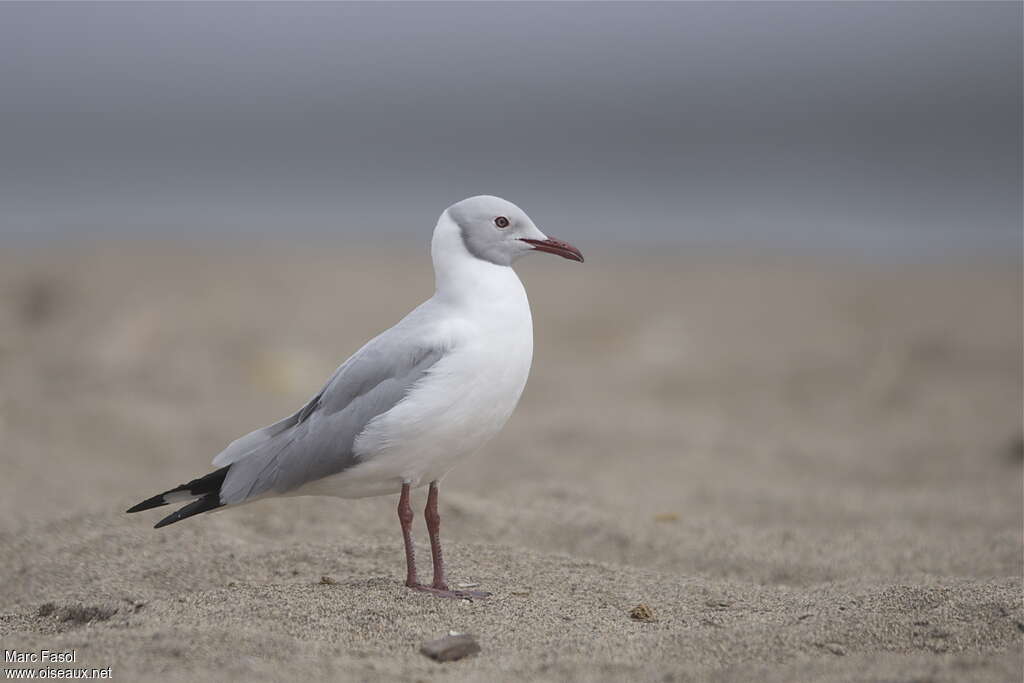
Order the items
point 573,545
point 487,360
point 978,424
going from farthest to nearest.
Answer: point 978,424 → point 573,545 → point 487,360

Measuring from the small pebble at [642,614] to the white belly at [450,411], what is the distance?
0.76 meters

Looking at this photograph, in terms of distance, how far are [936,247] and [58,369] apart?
13.6 metres

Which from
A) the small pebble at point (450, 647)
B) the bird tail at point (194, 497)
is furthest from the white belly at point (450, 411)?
the small pebble at point (450, 647)

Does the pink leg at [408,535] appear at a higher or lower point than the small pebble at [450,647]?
higher

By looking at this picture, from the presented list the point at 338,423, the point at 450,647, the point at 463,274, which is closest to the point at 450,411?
the point at 338,423

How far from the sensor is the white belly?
3701 mm

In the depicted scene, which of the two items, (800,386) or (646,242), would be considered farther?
(646,242)

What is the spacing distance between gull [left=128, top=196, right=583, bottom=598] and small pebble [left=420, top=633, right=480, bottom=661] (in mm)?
534

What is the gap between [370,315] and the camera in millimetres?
11289

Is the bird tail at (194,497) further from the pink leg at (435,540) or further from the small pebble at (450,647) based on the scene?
the small pebble at (450,647)

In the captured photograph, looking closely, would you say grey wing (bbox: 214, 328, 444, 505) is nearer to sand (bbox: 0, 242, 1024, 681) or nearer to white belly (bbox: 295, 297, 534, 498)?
white belly (bbox: 295, 297, 534, 498)

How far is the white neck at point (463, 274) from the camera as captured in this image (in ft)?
12.7

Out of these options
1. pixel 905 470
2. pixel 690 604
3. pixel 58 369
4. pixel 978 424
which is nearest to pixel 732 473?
pixel 905 470

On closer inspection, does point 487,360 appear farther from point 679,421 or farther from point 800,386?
point 800,386
